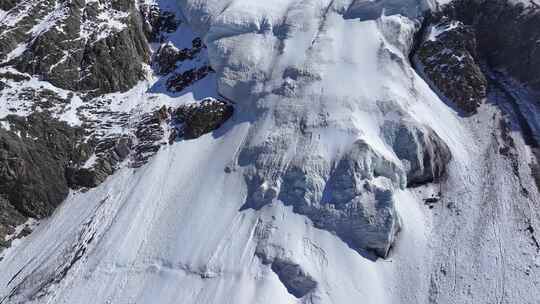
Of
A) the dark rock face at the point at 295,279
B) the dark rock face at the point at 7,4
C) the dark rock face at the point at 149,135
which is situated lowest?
the dark rock face at the point at 295,279

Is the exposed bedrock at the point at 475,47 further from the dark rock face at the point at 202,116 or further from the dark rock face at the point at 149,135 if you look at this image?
the dark rock face at the point at 149,135

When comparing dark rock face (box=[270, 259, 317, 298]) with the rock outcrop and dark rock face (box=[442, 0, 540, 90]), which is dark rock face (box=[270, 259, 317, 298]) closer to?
the rock outcrop

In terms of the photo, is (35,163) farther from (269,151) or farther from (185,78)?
(269,151)

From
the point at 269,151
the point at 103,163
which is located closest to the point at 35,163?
the point at 103,163

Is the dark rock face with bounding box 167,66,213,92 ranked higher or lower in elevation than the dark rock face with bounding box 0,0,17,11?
lower

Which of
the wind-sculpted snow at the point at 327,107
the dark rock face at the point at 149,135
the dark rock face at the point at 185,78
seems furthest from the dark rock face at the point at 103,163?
the wind-sculpted snow at the point at 327,107

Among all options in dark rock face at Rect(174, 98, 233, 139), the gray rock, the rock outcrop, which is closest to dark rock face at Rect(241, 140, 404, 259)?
the rock outcrop

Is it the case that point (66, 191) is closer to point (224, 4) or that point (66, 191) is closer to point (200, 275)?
point (200, 275)
